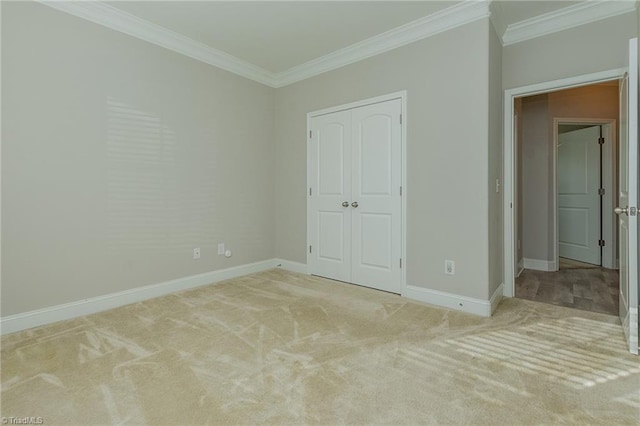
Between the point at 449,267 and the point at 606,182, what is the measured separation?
11.7 feet

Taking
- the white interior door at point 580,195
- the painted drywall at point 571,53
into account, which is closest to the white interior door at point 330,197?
the painted drywall at point 571,53

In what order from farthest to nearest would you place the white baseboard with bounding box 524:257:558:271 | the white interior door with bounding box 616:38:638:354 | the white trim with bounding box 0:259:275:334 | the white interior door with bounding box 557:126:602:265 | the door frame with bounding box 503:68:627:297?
the white interior door with bounding box 557:126:602:265, the white baseboard with bounding box 524:257:558:271, the door frame with bounding box 503:68:627:297, the white trim with bounding box 0:259:275:334, the white interior door with bounding box 616:38:638:354

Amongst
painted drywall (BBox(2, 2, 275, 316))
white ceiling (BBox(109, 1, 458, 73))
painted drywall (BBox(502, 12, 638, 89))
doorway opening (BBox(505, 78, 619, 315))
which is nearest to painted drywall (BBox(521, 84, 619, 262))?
doorway opening (BBox(505, 78, 619, 315))

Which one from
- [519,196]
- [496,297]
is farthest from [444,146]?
[519,196]

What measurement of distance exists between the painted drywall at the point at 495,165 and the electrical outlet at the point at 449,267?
0.30 meters

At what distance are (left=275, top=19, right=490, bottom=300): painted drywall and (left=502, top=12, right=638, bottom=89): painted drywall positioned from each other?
691mm

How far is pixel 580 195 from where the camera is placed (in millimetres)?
4910

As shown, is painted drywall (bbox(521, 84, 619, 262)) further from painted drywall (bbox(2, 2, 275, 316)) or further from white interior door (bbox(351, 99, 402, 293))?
painted drywall (bbox(2, 2, 275, 316))

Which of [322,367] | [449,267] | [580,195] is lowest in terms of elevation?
[322,367]

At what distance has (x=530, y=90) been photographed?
3043 millimetres

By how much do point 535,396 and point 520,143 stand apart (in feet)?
12.2

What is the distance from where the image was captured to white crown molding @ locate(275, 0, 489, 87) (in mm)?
2723

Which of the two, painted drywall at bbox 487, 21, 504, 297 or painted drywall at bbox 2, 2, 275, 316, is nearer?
painted drywall at bbox 2, 2, 275, 316

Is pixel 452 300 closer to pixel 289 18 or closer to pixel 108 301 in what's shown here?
pixel 289 18
